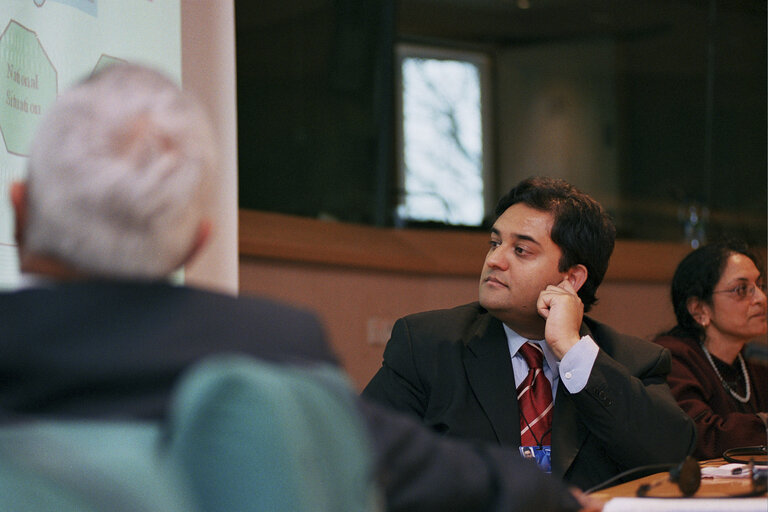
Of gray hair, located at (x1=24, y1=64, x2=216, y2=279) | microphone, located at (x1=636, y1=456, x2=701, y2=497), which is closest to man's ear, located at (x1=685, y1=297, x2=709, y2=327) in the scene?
microphone, located at (x1=636, y1=456, x2=701, y2=497)

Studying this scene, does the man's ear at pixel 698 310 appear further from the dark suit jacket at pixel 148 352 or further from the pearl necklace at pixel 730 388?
the dark suit jacket at pixel 148 352

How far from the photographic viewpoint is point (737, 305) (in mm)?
2951

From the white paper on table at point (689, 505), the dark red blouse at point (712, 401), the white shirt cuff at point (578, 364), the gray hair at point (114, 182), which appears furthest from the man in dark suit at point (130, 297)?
the dark red blouse at point (712, 401)

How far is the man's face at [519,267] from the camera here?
224 centimetres

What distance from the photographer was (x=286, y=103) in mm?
4500

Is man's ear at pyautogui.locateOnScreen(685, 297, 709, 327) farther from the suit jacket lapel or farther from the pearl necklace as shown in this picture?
the suit jacket lapel

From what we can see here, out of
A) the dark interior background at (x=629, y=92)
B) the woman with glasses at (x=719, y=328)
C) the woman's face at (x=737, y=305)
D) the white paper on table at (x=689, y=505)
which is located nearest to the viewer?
the white paper on table at (x=689, y=505)

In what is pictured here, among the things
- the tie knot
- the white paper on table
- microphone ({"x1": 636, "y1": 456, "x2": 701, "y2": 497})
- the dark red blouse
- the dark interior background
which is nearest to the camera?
the white paper on table

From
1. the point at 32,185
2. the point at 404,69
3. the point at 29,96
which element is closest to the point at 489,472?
the point at 32,185

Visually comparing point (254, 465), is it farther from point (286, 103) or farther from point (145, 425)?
point (286, 103)

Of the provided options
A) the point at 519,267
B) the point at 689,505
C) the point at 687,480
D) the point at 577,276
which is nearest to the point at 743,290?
the point at 577,276

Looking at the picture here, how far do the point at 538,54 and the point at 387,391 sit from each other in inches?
157

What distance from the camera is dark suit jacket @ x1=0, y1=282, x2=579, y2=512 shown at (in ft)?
2.54

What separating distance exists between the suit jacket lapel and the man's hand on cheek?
0.43 ft
